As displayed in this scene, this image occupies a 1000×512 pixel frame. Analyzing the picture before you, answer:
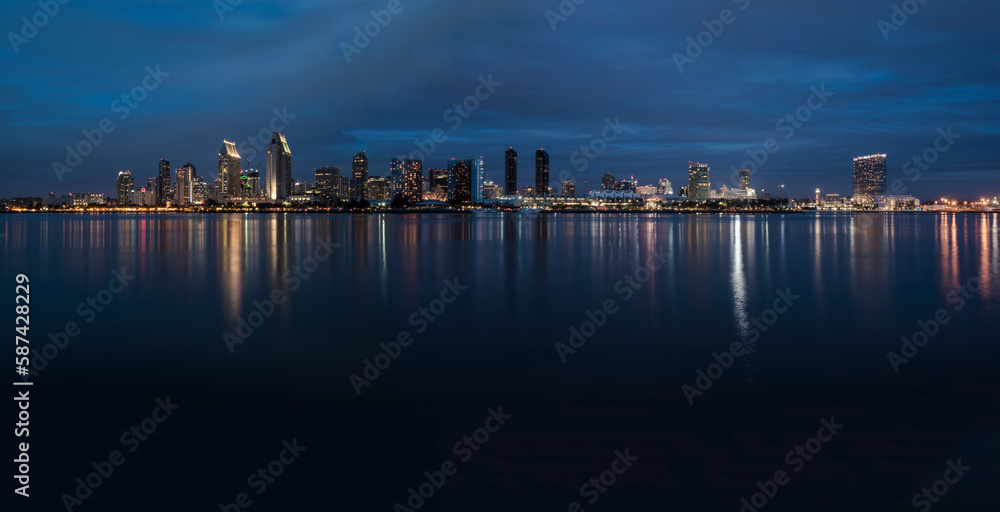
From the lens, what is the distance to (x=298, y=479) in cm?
568

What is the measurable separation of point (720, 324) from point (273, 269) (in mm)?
16682

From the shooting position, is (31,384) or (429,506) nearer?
(429,506)

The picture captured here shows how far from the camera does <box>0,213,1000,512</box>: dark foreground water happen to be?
5566mm

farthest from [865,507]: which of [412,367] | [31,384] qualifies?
[31,384]

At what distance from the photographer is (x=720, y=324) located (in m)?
13.2

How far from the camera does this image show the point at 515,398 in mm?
8023

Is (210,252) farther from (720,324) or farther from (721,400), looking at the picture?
(721,400)

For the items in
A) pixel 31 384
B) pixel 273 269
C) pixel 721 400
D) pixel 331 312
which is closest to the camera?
pixel 721 400

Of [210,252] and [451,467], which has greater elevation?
[210,252]

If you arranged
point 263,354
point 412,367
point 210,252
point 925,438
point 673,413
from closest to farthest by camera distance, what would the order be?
point 925,438 → point 673,413 → point 412,367 → point 263,354 → point 210,252

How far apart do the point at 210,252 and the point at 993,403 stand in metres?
32.1

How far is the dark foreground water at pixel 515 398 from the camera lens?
5.57 meters

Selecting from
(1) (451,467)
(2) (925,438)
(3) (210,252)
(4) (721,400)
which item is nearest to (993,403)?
(2) (925,438)

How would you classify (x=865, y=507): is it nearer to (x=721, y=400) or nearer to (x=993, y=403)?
(x=721, y=400)
